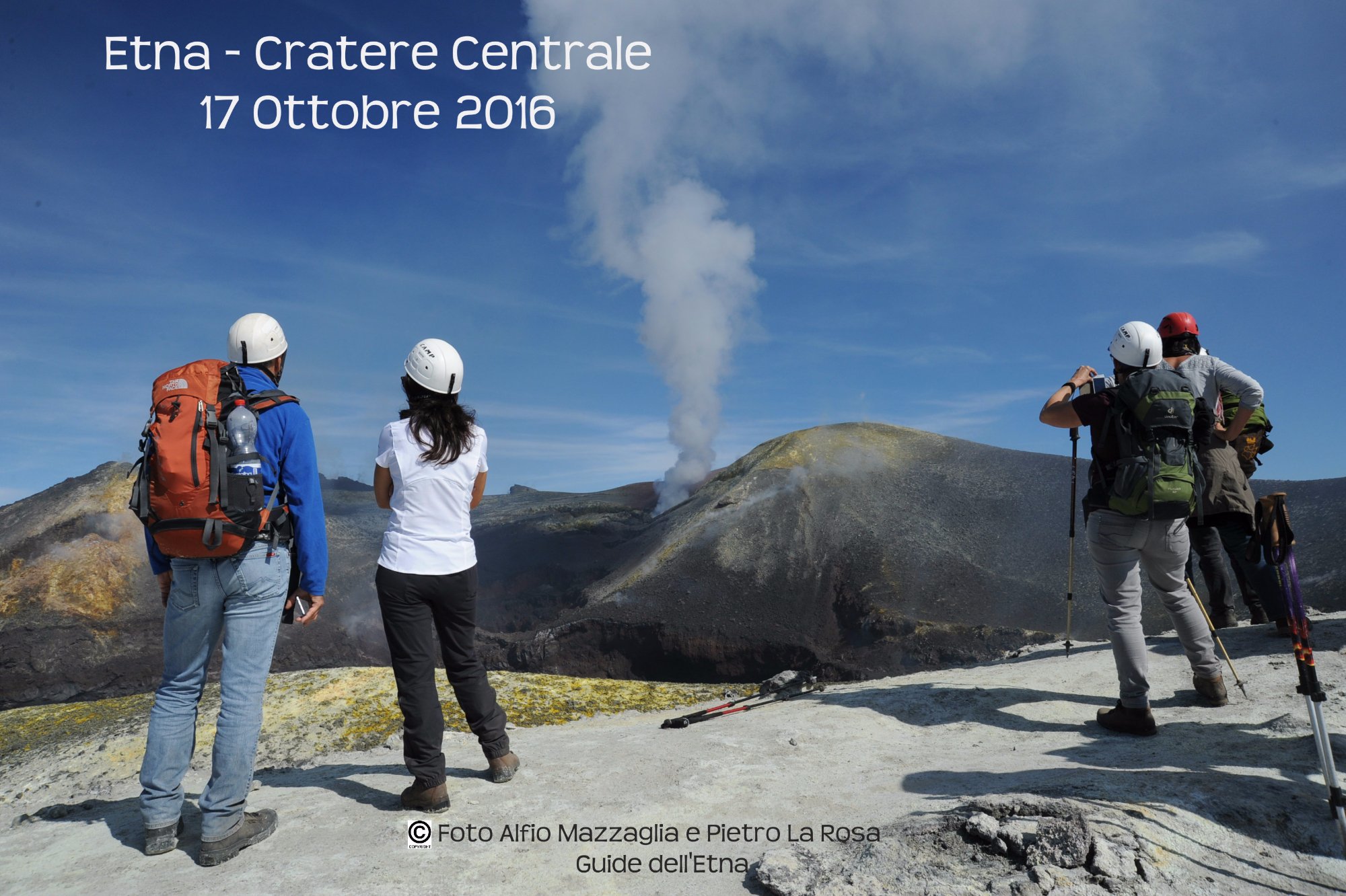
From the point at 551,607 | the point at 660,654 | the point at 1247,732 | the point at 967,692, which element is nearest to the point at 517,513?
the point at 551,607

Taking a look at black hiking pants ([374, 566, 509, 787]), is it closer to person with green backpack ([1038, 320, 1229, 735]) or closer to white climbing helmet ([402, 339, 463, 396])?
white climbing helmet ([402, 339, 463, 396])

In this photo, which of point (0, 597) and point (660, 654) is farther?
point (0, 597)

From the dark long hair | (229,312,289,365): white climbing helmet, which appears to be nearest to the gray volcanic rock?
the dark long hair

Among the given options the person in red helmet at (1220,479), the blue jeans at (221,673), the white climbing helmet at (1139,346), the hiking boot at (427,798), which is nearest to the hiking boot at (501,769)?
the hiking boot at (427,798)

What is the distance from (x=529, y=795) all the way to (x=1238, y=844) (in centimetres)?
352

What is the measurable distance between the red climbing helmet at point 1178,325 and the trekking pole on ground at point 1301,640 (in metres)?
2.59

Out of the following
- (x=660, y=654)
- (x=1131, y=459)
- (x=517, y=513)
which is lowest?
(x=660, y=654)

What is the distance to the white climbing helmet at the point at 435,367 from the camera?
14.8ft

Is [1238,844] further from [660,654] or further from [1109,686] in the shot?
[660,654]

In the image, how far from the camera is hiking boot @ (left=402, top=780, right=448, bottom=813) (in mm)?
4324

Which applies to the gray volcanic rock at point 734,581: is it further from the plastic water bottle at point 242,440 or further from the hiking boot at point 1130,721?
the plastic water bottle at point 242,440

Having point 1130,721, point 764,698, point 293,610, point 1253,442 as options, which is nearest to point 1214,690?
point 1130,721

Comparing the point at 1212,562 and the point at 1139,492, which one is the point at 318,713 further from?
the point at 1212,562

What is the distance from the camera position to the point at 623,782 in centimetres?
483
